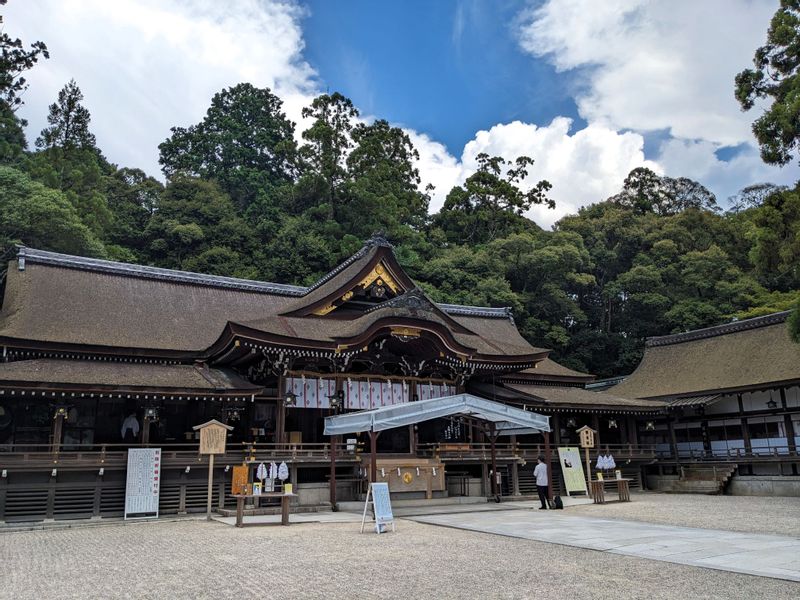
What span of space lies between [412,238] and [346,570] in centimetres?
4064

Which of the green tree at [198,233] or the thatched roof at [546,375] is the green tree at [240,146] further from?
the thatched roof at [546,375]

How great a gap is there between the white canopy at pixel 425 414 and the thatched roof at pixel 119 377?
3.45 metres

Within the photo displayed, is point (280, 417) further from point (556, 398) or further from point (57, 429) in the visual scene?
point (556, 398)

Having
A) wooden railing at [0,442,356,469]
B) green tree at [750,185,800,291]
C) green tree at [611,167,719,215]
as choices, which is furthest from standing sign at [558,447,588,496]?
green tree at [611,167,719,215]

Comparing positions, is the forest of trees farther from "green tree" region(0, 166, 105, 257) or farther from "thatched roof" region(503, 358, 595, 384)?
"thatched roof" region(503, 358, 595, 384)

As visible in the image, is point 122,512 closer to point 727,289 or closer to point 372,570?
point 372,570

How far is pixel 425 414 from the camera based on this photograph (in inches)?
596

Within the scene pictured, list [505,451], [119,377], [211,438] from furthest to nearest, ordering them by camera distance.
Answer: [505,451]
[119,377]
[211,438]

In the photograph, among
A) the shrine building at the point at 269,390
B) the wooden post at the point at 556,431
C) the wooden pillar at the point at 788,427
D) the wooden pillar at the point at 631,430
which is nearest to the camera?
the shrine building at the point at 269,390

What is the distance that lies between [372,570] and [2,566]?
5334 millimetres

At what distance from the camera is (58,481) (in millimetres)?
15375

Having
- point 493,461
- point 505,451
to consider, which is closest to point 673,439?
point 505,451

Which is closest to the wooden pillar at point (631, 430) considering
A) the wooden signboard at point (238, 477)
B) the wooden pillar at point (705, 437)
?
the wooden pillar at point (705, 437)

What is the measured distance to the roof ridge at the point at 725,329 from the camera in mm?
26892
